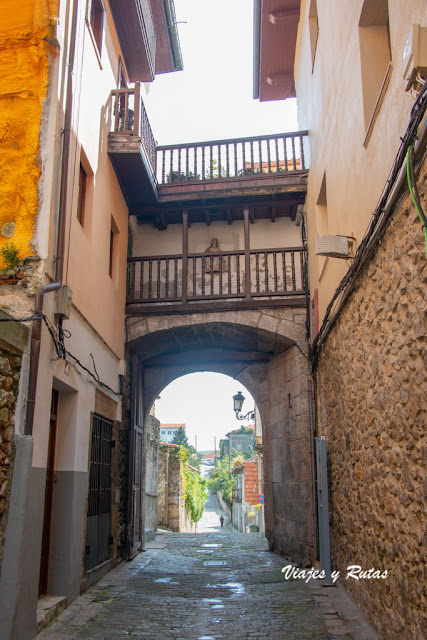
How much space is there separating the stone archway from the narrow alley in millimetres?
842

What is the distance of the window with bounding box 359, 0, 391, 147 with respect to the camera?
183 inches

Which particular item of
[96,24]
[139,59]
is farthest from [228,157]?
[96,24]

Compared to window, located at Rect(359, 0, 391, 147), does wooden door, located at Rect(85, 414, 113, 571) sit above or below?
below

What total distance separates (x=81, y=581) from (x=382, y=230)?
15.3 ft

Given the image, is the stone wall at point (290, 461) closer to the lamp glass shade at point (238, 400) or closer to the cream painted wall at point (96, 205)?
the lamp glass shade at point (238, 400)

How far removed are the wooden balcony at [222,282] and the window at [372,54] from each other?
158 inches

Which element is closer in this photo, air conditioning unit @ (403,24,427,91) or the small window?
air conditioning unit @ (403,24,427,91)

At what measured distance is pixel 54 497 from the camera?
562 centimetres

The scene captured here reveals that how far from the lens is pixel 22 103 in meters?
5.11

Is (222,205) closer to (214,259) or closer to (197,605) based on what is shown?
(214,259)

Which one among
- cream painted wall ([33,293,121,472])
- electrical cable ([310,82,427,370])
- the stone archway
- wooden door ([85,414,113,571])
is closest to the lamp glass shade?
the stone archway

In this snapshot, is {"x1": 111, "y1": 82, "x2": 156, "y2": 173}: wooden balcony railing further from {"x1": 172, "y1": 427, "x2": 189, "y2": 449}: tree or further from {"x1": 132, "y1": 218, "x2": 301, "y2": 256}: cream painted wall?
{"x1": 172, "y1": 427, "x2": 189, "y2": 449}: tree

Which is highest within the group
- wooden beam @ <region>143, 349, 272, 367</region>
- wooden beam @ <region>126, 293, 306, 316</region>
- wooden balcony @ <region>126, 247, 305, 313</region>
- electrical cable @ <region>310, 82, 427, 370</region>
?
wooden balcony @ <region>126, 247, 305, 313</region>

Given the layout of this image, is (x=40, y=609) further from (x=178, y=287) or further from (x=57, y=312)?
(x=178, y=287)
